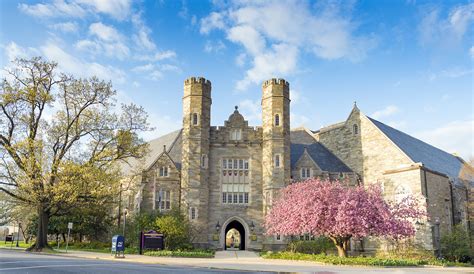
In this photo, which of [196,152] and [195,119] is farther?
[195,119]

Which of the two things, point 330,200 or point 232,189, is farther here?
point 232,189

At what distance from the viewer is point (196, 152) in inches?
1364

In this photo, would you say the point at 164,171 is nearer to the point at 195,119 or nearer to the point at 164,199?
the point at 164,199

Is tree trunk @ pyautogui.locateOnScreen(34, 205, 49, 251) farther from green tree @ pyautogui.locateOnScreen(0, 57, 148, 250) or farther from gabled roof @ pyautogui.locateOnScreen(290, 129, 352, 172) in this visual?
gabled roof @ pyautogui.locateOnScreen(290, 129, 352, 172)

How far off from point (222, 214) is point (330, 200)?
11.5 metres

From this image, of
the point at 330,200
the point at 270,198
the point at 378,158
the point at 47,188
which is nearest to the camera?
the point at 330,200

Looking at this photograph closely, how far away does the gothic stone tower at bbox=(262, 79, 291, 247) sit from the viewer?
34062 millimetres

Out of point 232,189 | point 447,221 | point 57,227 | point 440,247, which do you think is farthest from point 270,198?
point 57,227

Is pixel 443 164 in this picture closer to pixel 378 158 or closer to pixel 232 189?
pixel 378 158

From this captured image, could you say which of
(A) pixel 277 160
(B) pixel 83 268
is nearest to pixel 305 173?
(A) pixel 277 160

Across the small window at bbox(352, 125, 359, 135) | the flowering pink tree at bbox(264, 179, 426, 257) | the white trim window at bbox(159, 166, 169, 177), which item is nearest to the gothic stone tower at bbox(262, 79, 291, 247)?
the flowering pink tree at bbox(264, 179, 426, 257)

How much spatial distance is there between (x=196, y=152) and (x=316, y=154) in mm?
12514

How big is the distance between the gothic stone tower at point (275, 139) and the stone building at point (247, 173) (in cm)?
8

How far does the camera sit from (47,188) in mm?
29094
